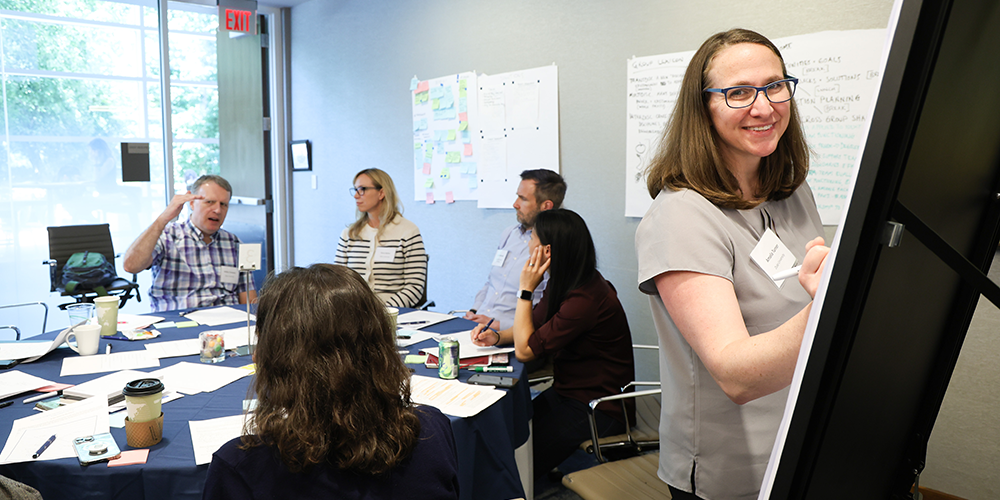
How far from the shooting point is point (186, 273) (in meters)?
3.46

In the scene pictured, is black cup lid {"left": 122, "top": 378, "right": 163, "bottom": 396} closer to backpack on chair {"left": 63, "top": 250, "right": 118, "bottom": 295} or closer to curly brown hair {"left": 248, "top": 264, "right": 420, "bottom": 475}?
curly brown hair {"left": 248, "top": 264, "right": 420, "bottom": 475}

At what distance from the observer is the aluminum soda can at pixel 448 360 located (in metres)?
2.02

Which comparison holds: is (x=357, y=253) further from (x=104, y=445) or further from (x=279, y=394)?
(x=279, y=394)

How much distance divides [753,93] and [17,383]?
2149 millimetres

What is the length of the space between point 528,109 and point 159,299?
2402 mm

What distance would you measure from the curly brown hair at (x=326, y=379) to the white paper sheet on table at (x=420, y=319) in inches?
63.4

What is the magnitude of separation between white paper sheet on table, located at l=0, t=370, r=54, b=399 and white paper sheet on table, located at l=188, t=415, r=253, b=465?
613mm

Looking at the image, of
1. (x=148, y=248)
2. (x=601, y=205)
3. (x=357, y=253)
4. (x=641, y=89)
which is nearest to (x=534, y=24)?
(x=641, y=89)

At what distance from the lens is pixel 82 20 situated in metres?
4.76

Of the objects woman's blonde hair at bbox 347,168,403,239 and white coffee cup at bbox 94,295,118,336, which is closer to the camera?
white coffee cup at bbox 94,295,118,336

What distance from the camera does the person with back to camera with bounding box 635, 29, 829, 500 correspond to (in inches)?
37.4

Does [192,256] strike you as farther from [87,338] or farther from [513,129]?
[513,129]

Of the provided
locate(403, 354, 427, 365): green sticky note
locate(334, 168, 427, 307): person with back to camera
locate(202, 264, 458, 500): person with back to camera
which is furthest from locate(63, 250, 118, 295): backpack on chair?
locate(202, 264, 458, 500): person with back to camera

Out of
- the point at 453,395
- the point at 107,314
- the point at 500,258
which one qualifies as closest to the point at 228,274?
the point at 107,314
